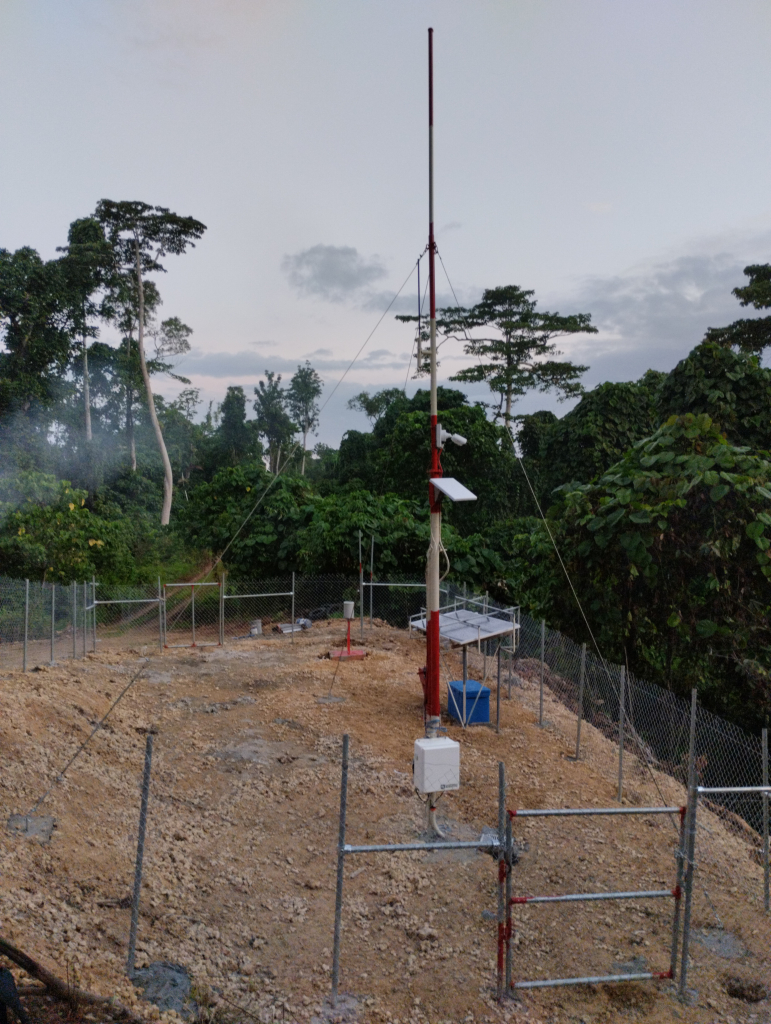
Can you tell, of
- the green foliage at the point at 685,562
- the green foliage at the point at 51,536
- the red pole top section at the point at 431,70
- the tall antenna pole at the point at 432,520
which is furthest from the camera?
the green foliage at the point at 51,536

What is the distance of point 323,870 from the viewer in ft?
24.9

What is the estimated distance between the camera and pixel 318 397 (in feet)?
202

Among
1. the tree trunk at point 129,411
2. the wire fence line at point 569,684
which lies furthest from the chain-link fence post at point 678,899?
the tree trunk at point 129,411

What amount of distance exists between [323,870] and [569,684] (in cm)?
833

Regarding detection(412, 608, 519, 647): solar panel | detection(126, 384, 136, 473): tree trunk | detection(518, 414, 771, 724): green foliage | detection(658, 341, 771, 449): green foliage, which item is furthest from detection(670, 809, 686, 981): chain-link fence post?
detection(126, 384, 136, 473): tree trunk

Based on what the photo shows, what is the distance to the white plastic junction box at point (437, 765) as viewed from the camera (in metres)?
7.45

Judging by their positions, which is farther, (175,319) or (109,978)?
(175,319)

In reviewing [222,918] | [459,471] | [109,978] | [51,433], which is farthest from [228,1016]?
[51,433]

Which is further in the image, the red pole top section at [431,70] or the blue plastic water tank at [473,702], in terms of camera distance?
the blue plastic water tank at [473,702]

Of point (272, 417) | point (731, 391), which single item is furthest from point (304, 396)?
point (731, 391)

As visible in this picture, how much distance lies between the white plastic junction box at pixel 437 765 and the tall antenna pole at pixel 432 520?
0.51 m

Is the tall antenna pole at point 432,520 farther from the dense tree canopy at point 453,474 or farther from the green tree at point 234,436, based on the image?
the green tree at point 234,436

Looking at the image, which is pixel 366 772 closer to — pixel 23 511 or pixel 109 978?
pixel 109 978

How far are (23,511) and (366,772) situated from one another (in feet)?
62.3
